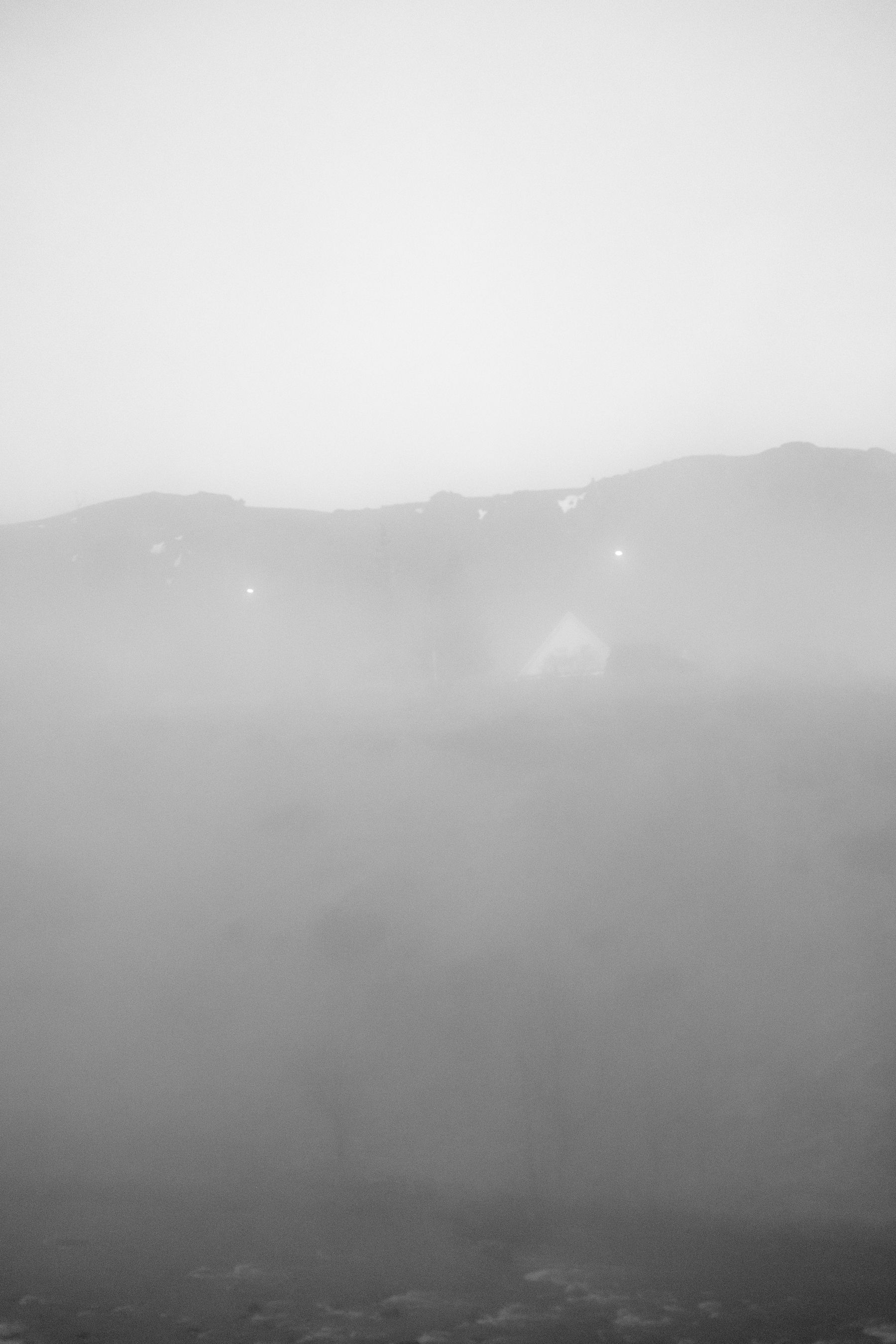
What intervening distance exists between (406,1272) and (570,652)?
44.0 metres

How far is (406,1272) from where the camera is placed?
15500 mm

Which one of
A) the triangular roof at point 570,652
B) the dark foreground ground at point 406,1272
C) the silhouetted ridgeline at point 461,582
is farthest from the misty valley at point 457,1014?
the silhouetted ridgeline at point 461,582

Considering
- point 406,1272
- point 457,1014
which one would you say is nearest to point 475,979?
point 457,1014

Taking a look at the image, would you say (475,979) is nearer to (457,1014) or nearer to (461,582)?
(457,1014)

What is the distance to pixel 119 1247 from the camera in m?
15.9

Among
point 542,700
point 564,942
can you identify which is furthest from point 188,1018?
point 542,700

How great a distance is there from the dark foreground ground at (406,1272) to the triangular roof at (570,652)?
3852 centimetres

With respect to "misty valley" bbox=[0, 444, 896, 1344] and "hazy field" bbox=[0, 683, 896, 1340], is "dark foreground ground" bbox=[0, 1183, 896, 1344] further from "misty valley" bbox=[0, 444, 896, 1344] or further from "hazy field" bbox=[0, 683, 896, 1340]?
"hazy field" bbox=[0, 683, 896, 1340]

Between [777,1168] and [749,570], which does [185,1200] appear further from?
[749,570]

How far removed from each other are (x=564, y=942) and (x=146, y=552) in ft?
387

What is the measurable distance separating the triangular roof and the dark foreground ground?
38.5 meters

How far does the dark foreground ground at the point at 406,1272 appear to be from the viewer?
1341 cm

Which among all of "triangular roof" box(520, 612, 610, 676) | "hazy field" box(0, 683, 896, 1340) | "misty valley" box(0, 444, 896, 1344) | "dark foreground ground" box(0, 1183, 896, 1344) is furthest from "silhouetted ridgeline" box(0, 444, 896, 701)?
"dark foreground ground" box(0, 1183, 896, 1344)

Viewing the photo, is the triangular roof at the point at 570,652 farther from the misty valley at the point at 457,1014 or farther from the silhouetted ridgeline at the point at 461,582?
the misty valley at the point at 457,1014
